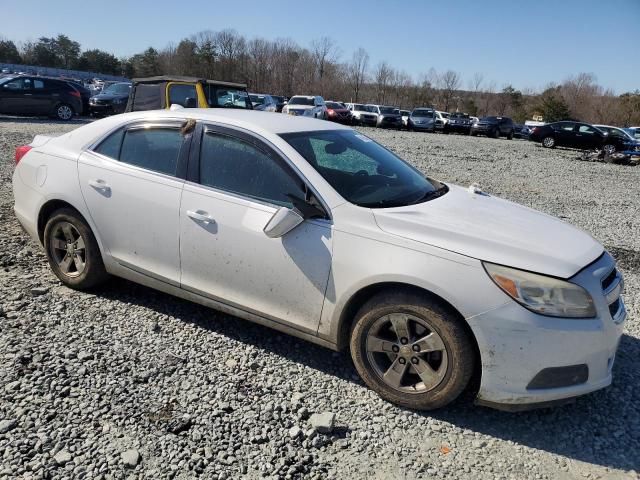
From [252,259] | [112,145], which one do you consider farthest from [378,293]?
[112,145]

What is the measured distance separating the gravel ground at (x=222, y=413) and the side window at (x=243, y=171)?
1.11 metres

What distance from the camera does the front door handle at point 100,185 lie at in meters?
3.67

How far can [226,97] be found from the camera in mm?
11586

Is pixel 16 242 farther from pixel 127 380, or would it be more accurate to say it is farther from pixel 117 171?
pixel 127 380

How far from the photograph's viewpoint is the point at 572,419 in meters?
2.93

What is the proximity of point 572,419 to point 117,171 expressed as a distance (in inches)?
139

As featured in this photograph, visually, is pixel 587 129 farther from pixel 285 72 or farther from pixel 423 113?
pixel 285 72

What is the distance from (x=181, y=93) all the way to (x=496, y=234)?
9.44m

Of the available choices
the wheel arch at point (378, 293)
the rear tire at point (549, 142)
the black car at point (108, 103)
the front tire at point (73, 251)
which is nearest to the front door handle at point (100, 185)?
the front tire at point (73, 251)

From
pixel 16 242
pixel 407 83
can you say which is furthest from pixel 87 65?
pixel 16 242

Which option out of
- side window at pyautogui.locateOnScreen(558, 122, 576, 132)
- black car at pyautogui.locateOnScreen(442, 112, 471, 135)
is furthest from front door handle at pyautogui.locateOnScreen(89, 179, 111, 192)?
black car at pyautogui.locateOnScreen(442, 112, 471, 135)

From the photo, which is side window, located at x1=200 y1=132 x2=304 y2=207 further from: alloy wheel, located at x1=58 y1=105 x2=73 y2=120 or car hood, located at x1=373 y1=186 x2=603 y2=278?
alloy wheel, located at x1=58 y1=105 x2=73 y2=120

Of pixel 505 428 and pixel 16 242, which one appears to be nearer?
pixel 505 428

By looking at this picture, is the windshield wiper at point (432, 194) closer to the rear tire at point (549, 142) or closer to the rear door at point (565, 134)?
the rear door at point (565, 134)
